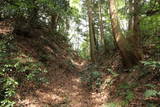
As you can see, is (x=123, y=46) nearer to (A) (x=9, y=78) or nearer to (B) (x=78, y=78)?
(B) (x=78, y=78)

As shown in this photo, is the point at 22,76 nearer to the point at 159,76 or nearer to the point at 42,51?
the point at 42,51

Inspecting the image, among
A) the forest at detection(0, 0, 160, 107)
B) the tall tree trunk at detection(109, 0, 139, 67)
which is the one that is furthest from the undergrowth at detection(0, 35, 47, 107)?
the tall tree trunk at detection(109, 0, 139, 67)

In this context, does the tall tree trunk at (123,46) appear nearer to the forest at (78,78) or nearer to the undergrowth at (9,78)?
the forest at (78,78)

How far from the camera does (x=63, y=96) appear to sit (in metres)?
6.64

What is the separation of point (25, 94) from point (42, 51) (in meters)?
4.58

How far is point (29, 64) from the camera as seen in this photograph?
6.23m

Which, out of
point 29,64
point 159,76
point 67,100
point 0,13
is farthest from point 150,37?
point 0,13

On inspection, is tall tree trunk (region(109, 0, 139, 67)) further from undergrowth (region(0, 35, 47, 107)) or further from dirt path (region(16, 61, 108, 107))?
undergrowth (region(0, 35, 47, 107))

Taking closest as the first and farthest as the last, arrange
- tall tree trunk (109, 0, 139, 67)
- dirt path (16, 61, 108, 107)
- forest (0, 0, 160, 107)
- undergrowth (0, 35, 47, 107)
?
undergrowth (0, 35, 47, 107), forest (0, 0, 160, 107), dirt path (16, 61, 108, 107), tall tree trunk (109, 0, 139, 67)

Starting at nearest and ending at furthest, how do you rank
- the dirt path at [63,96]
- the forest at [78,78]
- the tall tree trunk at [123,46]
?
the forest at [78,78] → the dirt path at [63,96] → the tall tree trunk at [123,46]

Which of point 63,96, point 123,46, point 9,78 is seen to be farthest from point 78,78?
point 9,78

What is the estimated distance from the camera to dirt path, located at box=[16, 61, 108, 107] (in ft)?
18.8

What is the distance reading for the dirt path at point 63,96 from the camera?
18.8 ft

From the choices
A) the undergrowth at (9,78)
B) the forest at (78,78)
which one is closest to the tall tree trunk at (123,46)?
the forest at (78,78)
